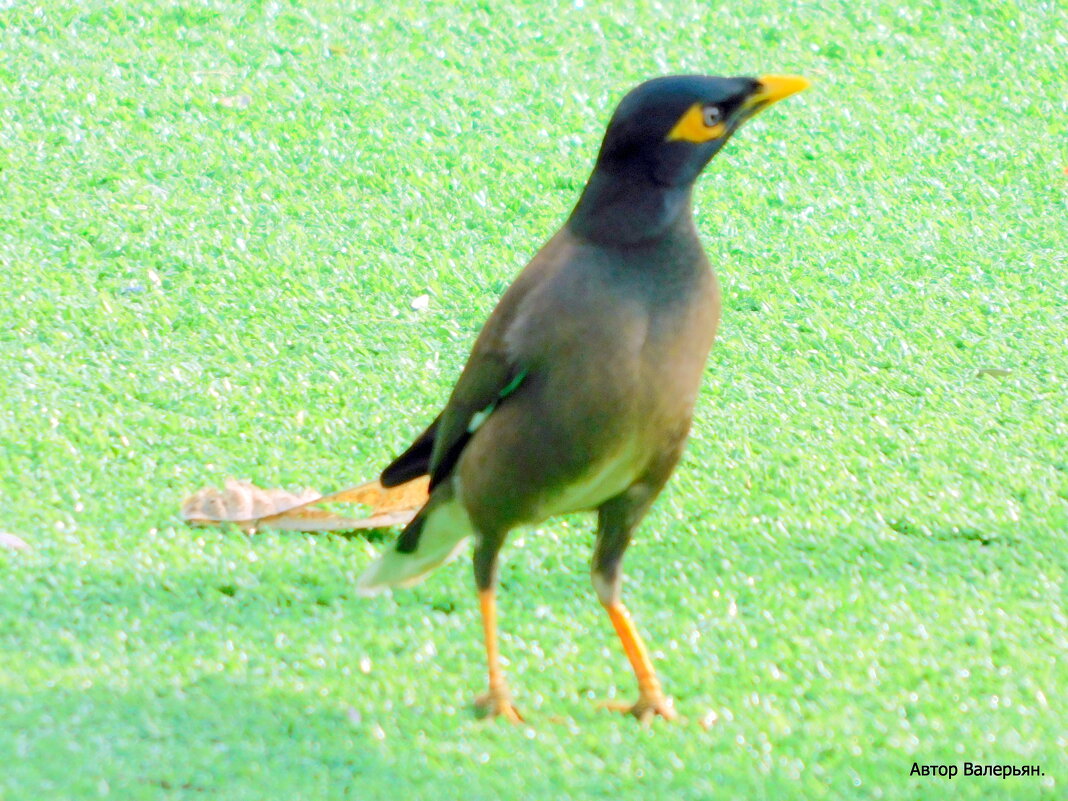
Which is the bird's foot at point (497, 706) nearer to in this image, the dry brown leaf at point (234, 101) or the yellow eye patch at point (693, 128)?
the yellow eye patch at point (693, 128)

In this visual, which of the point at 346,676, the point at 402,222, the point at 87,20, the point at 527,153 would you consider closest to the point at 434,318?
the point at 402,222

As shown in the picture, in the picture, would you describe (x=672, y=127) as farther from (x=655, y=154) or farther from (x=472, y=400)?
(x=472, y=400)

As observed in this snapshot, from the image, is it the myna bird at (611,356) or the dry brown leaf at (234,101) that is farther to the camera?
the dry brown leaf at (234,101)

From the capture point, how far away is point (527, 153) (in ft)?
19.0

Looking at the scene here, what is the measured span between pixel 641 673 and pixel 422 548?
57cm

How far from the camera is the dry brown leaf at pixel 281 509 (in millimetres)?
3725

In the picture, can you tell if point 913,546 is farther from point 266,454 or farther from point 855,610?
point 266,454

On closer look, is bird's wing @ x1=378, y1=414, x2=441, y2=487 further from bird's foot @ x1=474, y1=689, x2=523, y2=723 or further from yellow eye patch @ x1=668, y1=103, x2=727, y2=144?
yellow eye patch @ x1=668, y1=103, x2=727, y2=144

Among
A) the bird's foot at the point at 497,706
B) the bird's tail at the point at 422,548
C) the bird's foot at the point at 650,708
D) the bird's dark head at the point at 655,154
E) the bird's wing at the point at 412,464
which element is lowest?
the bird's foot at the point at 650,708

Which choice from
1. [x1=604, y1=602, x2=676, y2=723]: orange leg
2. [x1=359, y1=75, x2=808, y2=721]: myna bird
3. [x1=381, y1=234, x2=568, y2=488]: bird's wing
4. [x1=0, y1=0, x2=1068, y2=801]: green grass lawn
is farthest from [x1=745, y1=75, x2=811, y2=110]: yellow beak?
[x1=0, y1=0, x2=1068, y2=801]: green grass lawn

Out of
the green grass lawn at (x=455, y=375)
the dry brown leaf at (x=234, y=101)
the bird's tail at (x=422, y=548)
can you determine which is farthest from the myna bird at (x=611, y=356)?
the dry brown leaf at (x=234, y=101)

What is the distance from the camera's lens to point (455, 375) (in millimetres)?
4488

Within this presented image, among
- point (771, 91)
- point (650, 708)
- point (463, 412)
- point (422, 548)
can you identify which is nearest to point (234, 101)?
point (422, 548)

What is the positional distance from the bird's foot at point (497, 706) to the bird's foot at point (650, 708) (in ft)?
0.71
